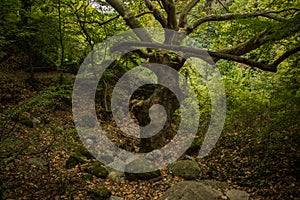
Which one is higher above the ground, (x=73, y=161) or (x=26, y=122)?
(x=26, y=122)

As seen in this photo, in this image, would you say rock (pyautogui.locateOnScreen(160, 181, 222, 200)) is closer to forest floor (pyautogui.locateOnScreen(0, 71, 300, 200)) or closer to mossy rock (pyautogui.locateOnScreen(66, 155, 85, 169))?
forest floor (pyautogui.locateOnScreen(0, 71, 300, 200))

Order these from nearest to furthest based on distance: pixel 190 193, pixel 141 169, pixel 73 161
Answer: pixel 190 193 < pixel 141 169 < pixel 73 161

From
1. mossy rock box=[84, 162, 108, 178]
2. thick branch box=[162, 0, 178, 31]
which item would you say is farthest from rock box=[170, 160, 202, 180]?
thick branch box=[162, 0, 178, 31]

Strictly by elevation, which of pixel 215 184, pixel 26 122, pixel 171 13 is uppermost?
pixel 171 13

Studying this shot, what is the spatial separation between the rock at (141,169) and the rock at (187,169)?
16.9 inches

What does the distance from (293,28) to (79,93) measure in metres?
7.63

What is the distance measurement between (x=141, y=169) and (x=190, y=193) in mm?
1473

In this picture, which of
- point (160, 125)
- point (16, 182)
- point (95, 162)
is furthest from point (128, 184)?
point (16, 182)

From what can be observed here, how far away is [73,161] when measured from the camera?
592 cm

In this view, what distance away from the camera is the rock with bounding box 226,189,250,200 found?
495cm

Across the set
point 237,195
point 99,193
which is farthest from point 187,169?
point 99,193

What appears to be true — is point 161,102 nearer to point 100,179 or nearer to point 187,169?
point 187,169

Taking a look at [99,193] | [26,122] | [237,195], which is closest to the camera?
[99,193]

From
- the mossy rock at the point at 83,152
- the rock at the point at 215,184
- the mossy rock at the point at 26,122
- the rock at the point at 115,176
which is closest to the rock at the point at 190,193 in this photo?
the rock at the point at 215,184
